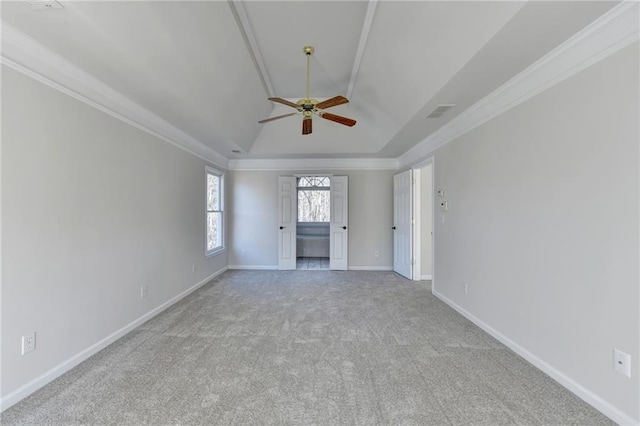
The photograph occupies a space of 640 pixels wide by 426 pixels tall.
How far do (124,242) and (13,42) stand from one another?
5.92 ft

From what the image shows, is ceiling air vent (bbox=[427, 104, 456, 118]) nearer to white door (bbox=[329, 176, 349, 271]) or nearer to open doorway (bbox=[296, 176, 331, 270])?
white door (bbox=[329, 176, 349, 271])

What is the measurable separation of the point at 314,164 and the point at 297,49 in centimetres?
295

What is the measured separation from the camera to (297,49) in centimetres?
333

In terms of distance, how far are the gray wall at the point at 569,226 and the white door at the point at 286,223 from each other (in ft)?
12.4

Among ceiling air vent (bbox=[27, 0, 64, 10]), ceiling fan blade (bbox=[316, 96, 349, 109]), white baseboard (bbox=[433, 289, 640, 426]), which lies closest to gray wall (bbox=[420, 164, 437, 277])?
white baseboard (bbox=[433, 289, 640, 426])

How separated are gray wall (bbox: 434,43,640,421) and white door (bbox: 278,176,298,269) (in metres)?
3.79

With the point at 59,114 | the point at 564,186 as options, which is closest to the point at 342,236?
the point at 564,186

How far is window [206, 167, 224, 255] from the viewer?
5.46m

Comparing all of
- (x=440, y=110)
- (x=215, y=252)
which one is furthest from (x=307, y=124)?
(x=215, y=252)

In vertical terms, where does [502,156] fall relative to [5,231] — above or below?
above

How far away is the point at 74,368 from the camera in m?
2.32

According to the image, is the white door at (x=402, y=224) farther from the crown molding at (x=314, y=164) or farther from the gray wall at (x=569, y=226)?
the gray wall at (x=569, y=226)

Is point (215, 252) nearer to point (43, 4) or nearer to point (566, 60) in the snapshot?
point (43, 4)

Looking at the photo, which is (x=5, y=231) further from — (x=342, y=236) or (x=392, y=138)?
(x=342, y=236)
